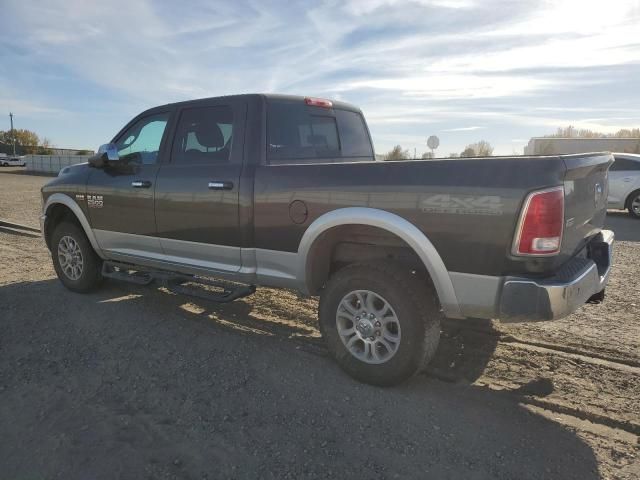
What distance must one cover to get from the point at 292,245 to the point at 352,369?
39.3 inches

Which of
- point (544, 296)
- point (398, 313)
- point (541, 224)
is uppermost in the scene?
point (541, 224)

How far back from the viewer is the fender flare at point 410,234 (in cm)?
316

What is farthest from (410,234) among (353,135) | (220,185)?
(353,135)

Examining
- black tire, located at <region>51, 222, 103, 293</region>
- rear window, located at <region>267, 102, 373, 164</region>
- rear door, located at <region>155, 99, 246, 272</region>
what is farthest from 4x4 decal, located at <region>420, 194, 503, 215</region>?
black tire, located at <region>51, 222, 103, 293</region>

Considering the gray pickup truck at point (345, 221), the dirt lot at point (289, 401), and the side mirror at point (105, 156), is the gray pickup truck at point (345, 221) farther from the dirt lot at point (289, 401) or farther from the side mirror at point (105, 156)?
the dirt lot at point (289, 401)

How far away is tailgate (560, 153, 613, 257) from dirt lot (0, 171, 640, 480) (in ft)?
3.42

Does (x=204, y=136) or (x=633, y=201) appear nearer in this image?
(x=204, y=136)

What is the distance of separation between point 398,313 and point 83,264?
3873 mm

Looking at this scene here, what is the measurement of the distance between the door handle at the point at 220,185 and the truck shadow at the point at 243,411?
1.31m

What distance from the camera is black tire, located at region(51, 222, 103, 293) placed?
5613 mm

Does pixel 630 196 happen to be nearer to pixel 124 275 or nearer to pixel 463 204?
pixel 463 204

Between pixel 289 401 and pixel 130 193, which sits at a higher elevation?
pixel 130 193

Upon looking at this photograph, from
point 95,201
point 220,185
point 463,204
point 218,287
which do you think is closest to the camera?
point 463,204

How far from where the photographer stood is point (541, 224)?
2830 mm
